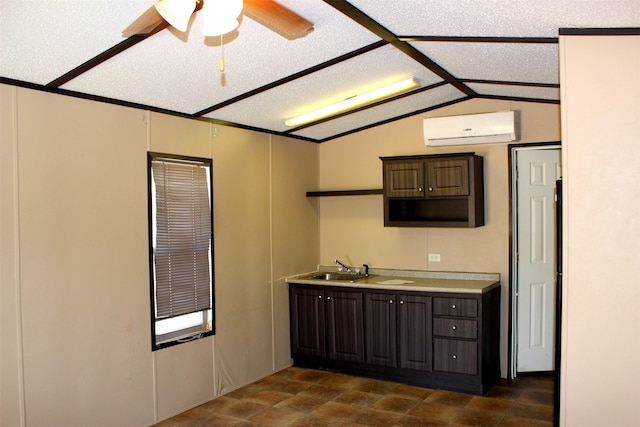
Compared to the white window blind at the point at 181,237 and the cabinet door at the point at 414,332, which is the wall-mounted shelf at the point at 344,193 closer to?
the cabinet door at the point at 414,332

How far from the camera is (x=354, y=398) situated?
4.72 meters

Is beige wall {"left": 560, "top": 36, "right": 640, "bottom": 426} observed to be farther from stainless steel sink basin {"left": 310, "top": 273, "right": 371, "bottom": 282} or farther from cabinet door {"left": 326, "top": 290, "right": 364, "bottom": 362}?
stainless steel sink basin {"left": 310, "top": 273, "right": 371, "bottom": 282}

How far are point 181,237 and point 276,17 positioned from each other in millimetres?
2554

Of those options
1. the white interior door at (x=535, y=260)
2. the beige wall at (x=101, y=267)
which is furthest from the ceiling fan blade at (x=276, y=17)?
the white interior door at (x=535, y=260)

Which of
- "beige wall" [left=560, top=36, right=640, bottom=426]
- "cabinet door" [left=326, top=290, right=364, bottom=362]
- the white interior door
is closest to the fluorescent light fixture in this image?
"beige wall" [left=560, top=36, right=640, bottom=426]

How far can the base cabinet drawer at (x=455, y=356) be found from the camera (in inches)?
187

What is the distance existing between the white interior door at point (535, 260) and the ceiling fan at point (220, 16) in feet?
11.5

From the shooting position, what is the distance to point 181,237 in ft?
14.5

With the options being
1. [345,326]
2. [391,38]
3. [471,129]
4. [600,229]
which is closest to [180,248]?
[345,326]

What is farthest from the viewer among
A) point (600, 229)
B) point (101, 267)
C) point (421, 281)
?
point (421, 281)

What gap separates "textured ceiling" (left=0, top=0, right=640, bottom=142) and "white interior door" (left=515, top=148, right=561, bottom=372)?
2.49ft

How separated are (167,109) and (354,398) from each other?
2.97 meters

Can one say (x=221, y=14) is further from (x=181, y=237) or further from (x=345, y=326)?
(x=345, y=326)

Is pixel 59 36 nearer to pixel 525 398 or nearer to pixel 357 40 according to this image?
pixel 357 40
